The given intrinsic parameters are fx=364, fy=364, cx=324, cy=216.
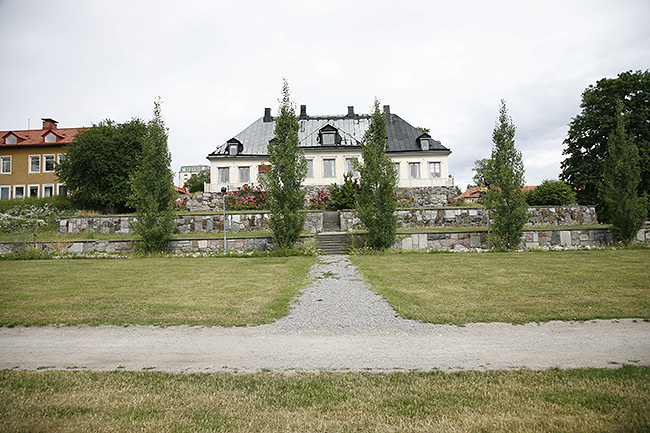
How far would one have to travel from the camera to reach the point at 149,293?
27.4 ft

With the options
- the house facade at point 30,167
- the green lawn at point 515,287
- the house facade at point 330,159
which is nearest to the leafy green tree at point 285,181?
the green lawn at point 515,287

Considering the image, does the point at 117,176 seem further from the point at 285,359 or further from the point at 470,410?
the point at 470,410

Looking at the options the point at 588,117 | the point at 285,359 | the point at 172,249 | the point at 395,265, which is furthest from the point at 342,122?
the point at 285,359

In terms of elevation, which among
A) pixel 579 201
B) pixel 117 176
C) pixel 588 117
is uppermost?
pixel 588 117

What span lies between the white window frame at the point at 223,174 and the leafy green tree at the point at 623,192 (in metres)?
25.7

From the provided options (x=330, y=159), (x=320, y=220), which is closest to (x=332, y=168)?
(x=330, y=159)

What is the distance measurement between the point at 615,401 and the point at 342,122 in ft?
114

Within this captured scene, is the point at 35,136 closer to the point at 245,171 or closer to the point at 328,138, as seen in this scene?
the point at 245,171

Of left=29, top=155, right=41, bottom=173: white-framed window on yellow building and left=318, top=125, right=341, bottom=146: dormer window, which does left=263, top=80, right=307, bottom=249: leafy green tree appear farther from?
left=29, top=155, right=41, bottom=173: white-framed window on yellow building

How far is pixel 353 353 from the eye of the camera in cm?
466

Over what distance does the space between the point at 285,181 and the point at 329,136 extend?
17.0m

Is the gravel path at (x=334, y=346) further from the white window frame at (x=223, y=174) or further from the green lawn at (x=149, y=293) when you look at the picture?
the white window frame at (x=223, y=174)

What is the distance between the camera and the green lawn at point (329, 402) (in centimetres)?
289

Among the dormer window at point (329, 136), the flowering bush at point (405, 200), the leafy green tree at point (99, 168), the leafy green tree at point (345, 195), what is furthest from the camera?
the dormer window at point (329, 136)
